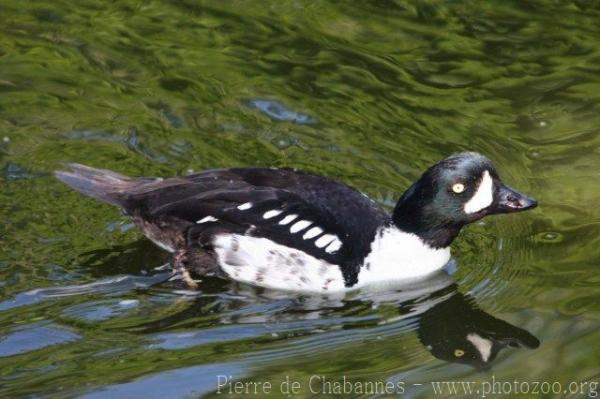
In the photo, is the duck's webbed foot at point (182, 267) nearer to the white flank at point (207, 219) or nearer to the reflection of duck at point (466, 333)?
the white flank at point (207, 219)

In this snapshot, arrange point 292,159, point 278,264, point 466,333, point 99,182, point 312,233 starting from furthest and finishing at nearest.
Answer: point 292,159 → point 99,182 → point 278,264 → point 312,233 → point 466,333

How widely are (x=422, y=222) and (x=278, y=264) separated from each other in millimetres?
1028

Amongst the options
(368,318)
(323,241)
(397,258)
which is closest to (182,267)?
(323,241)

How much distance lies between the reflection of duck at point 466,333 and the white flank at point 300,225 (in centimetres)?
97

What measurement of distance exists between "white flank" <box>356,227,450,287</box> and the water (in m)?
0.13

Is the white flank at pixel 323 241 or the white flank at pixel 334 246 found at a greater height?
the white flank at pixel 323 241

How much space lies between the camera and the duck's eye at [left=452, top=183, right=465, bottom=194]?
8.13 m

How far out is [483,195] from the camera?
26.8ft

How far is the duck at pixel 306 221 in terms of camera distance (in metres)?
8.16

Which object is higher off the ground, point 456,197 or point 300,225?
point 456,197

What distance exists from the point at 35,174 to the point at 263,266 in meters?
2.02

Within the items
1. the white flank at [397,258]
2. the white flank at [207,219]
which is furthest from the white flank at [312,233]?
the white flank at [207,219]

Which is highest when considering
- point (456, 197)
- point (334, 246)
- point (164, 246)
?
point (456, 197)

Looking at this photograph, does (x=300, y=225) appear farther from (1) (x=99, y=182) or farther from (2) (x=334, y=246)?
(1) (x=99, y=182)
